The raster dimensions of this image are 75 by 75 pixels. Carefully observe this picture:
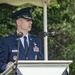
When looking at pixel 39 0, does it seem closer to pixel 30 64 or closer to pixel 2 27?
pixel 2 27

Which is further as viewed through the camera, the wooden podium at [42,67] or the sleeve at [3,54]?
the sleeve at [3,54]

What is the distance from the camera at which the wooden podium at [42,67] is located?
5.63 m

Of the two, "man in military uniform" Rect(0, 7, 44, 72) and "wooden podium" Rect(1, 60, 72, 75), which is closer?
"wooden podium" Rect(1, 60, 72, 75)

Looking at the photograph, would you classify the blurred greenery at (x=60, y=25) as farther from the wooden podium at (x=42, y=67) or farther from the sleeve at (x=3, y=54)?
the wooden podium at (x=42, y=67)

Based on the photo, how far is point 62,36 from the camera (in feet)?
43.7

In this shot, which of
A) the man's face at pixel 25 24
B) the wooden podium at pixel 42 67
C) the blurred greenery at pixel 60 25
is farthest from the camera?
the blurred greenery at pixel 60 25

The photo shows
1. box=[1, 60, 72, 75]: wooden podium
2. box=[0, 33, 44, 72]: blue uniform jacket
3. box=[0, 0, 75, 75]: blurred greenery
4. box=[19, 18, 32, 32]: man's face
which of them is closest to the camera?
box=[1, 60, 72, 75]: wooden podium

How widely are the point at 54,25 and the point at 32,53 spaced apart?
6.18 meters

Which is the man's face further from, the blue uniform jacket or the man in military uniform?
the blue uniform jacket

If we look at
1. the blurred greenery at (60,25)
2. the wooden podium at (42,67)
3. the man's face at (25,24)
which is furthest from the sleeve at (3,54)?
the blurred greenery at (60,25)

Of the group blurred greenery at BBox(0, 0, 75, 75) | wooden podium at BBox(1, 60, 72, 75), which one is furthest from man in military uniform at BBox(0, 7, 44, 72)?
blurred greenery at BBox(0, 0, 75, 75)

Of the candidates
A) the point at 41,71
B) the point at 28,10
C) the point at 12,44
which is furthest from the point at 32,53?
the point at 41,71

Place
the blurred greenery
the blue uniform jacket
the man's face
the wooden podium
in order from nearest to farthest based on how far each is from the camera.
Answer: the wooden podium → the man's face → the blue uniform jacket → the blurred greenery

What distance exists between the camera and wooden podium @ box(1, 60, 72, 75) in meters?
5.63
